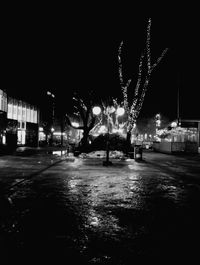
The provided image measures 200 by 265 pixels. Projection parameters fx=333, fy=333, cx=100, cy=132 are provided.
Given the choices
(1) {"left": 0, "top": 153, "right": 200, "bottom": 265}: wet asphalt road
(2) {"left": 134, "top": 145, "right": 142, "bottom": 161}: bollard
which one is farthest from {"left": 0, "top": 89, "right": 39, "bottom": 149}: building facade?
(1) {"left": 0, "top": 153, "right": 200, "bottom": 265}: wet asphalt road

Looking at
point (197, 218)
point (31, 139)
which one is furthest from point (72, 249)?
point (31, 139)

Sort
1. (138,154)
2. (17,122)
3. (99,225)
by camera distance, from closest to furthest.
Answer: (99,225), (138,154), (17,122)

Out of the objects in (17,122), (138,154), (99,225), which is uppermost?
(17,122)

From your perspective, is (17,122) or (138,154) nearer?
(138,154)

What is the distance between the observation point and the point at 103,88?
114 ft

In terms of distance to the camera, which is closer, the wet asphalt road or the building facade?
the wet asphalt road

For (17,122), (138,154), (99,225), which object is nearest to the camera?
(99,225)

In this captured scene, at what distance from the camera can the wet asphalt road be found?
4953 millimetres

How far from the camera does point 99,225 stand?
6609 millimetres

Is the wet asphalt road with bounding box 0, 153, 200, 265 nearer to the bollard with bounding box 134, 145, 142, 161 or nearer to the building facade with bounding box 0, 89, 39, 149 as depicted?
the bollard with bounding box 134, 145, 142, 161

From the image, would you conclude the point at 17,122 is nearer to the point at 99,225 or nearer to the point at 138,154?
the point at 138,154

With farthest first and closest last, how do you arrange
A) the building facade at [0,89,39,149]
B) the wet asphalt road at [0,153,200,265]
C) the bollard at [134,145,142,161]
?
1. the building facade at [0,89,39,149]
2. the bollard at [134,145,142,161]
3. the wet asphalt road at [0,153,200,265]

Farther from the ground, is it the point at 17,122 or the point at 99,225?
the point at 17,122

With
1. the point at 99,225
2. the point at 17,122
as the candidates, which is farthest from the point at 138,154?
the point at 17,122
